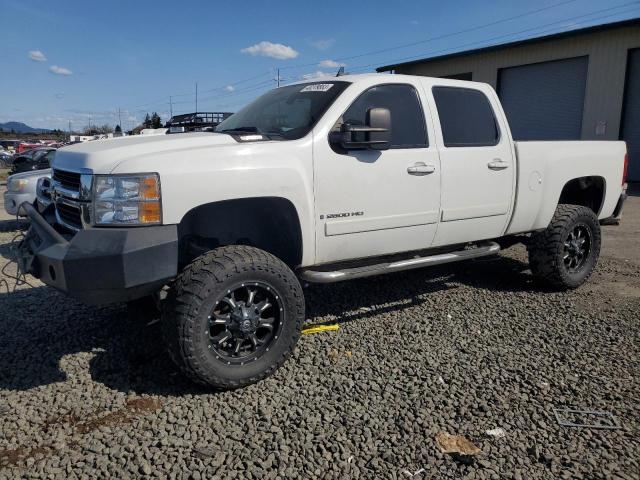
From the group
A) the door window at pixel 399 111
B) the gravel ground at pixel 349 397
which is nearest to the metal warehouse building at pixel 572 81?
the gravel ground at pixel 349 397

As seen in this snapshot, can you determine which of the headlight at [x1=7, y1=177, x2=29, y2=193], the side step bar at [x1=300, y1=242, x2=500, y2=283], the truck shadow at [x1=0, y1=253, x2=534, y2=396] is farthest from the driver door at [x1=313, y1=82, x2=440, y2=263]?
the headlight at [x1=7, y1=177, x2=29, y2=193]

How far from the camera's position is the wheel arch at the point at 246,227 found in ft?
11.5

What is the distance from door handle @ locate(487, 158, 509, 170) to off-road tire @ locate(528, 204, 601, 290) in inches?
40.5

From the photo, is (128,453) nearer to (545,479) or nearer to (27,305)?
(545,479)

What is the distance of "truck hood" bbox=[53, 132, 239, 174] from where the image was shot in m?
3.09

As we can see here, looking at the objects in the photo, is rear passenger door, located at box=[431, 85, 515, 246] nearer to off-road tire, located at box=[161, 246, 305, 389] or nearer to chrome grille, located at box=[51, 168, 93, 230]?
off-road tire, located at box=[161, 246, 305, 389]

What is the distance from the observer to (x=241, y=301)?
11.1 ft

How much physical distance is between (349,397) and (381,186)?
Answer: 1592 mm

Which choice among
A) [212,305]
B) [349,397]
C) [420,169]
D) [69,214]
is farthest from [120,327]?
[420,169]

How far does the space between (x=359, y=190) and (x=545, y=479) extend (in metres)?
2.18

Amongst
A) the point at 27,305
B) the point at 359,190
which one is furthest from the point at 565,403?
the point at 27,305

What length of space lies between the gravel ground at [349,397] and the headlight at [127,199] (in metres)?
1.16

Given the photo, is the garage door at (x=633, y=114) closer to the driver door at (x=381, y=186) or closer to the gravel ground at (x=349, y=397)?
the gravel ground at (x=349, y=397)

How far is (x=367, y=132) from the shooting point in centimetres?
365
